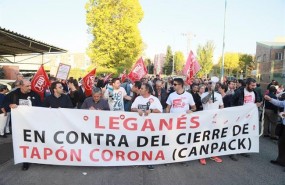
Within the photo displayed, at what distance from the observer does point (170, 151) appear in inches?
224

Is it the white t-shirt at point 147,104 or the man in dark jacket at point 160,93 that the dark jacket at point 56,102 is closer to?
the white t-shirt at point 147,104

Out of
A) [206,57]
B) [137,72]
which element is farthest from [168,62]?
[137,72]

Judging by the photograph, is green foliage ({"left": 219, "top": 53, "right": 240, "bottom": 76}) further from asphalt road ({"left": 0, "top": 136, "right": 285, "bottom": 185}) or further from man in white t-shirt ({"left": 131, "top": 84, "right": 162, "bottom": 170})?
man in white t-shirt ({"left": 131, "top": 84, "right": 162, "bottom": 170})

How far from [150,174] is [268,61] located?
145 ft

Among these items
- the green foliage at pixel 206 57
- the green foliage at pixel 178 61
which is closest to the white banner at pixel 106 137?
the green foliage at pixel 206 57

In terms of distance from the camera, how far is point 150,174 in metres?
5.28

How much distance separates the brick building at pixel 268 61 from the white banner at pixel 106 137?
114 ft

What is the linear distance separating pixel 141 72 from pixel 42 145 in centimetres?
678

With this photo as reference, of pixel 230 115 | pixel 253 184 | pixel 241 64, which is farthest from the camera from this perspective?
pixel 241 64

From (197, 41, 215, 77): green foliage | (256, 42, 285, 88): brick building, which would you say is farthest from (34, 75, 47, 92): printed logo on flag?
(197, 41, 215, 77): green foliage

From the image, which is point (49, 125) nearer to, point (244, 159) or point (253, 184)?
point (253, 184)

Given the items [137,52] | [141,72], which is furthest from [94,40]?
[141,72]

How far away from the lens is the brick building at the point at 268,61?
1549 inches

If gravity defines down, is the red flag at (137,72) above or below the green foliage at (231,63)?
below
